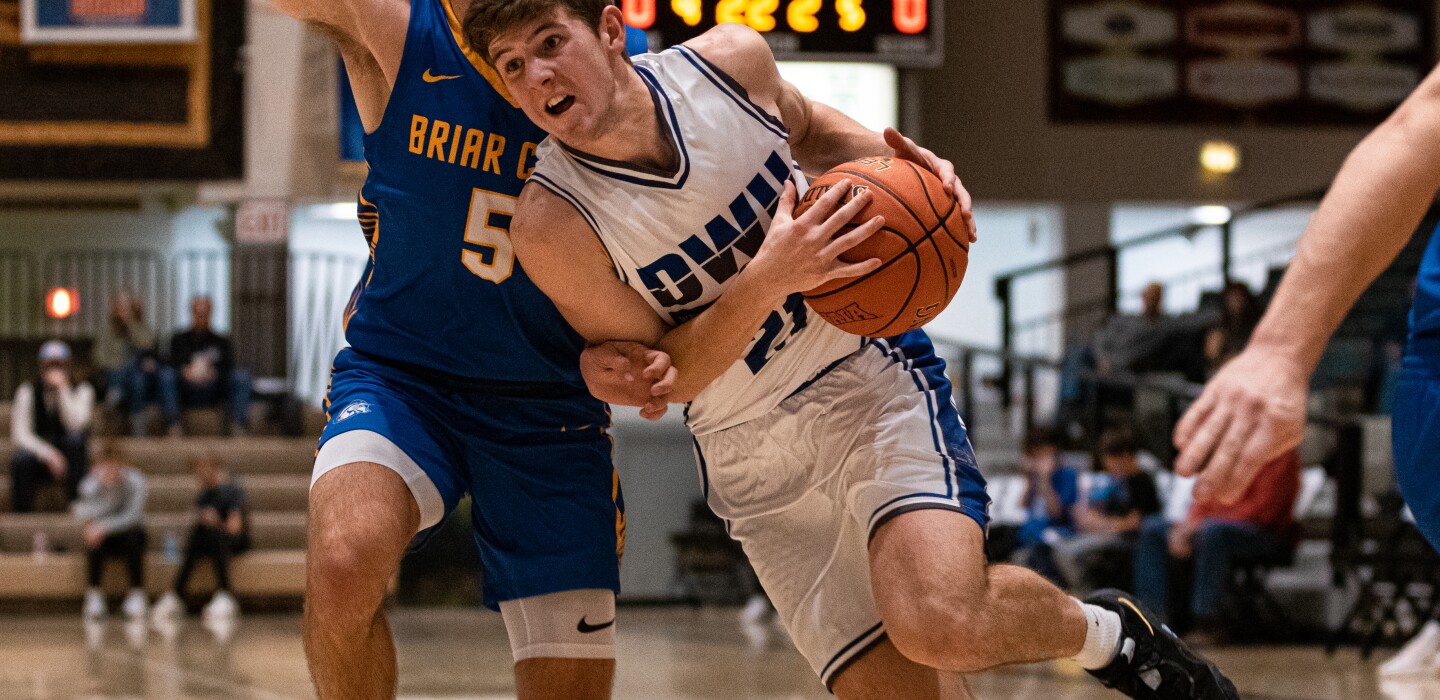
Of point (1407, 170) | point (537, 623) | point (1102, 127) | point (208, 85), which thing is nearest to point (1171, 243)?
point (1102, 127)

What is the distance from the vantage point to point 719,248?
294cm

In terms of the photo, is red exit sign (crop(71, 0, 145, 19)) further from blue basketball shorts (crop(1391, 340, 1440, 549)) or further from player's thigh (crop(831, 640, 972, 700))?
blue basketball shorts (crop(1391, 340, 1440, 549))

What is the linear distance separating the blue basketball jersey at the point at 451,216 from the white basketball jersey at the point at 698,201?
0.65ft

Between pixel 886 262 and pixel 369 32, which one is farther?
pixel 369 32

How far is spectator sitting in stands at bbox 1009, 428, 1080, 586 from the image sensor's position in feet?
29.6

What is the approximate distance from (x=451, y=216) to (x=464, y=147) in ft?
0.46

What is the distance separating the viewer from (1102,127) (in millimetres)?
13703

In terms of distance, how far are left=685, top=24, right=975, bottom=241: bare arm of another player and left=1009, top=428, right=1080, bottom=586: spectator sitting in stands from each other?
240 inches

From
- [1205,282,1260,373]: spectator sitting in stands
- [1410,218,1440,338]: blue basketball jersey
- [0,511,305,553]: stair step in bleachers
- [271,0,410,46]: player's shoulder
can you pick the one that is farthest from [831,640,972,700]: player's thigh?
[0,511,305,553]: stair step in bleachers

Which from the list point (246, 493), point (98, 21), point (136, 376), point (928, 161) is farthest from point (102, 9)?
point (928, 161)

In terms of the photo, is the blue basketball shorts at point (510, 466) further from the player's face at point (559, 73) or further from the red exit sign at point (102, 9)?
the red exit sign at point (102, 9)

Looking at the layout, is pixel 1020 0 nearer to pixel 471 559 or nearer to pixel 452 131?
pixel 471 559

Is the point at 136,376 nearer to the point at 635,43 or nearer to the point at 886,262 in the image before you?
the point at 635,43

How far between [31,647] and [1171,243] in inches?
504
